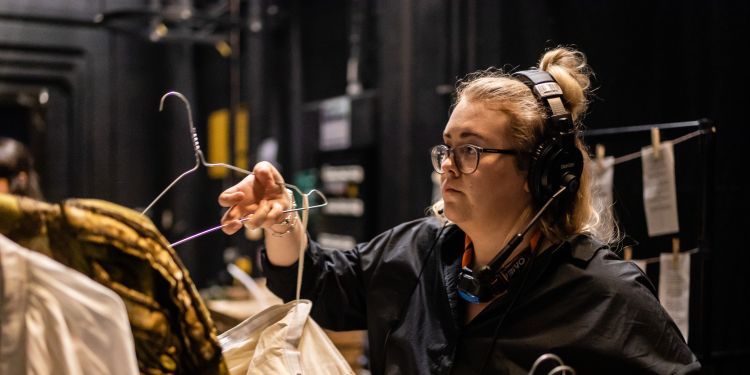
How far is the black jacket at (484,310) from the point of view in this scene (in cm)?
117

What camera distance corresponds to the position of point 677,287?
179 centimetres

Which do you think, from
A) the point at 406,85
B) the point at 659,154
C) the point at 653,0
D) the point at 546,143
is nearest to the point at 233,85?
the point at 406,85

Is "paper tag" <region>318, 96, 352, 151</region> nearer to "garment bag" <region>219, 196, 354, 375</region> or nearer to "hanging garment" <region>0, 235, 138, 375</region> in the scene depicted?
"garment bag" <region>219, 196, 354, 375</region>

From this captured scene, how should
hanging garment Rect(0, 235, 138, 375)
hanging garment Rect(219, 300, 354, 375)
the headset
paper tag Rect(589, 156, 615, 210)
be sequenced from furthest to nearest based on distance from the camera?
paper tag Rect(589, 156, 615, 210) < the headset < hanging garment Rect(219, 300, 354, 375) < hanging garment Rect(0, 235, 138, 375)

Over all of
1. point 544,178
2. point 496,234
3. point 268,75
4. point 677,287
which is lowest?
point 677,287

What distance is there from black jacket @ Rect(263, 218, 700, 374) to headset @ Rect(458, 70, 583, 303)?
0.10ft

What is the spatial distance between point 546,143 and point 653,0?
1129 mm

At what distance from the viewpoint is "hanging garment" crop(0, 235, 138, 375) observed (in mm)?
726

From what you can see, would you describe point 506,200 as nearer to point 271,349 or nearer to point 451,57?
point 271,349

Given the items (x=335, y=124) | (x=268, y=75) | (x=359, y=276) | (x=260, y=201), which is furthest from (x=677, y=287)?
(x=268, y=75)

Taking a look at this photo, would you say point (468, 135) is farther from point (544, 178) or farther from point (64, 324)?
point (64, 324)

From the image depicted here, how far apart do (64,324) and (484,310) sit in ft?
2.44

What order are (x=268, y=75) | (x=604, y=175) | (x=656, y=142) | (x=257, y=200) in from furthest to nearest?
1. (x=268, y=75)
2. (x=604, y=175)
3. (x=656, y=142)
4. (x=257, y=200)

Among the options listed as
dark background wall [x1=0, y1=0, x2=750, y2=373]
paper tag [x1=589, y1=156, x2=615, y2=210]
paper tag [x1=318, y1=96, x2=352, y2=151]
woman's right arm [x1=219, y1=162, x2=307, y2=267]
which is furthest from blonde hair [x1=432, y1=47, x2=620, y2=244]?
paper tag [x1=318, y1=96, x2=352, y2=151]
